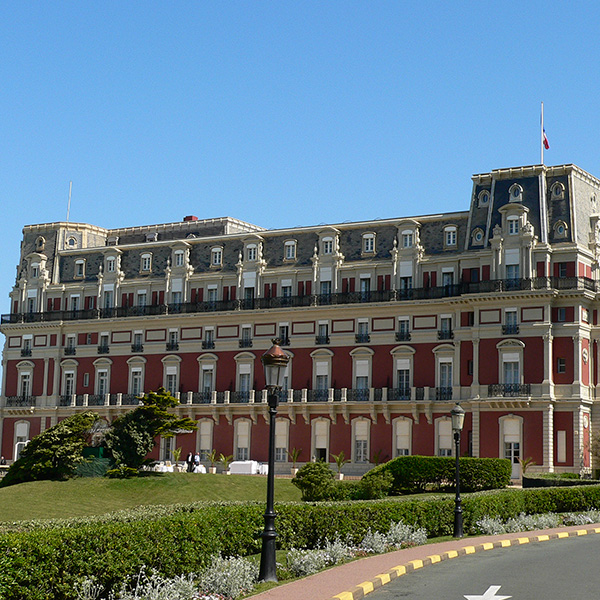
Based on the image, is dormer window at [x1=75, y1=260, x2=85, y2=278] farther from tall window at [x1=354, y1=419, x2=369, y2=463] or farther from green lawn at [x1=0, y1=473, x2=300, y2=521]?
green lawn at [x1=0, y1=473, x2=300, y2=521]

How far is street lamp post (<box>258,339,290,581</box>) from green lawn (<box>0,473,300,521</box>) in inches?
967

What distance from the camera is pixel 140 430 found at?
54.8 meters

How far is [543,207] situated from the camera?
6400 centimetres

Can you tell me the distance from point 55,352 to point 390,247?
2795cm

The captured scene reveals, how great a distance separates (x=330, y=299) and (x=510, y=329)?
520 inches

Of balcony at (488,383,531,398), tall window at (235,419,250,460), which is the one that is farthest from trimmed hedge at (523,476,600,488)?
tall window at (235,419,250,460)

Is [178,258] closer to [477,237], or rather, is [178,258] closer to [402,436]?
[402,436]

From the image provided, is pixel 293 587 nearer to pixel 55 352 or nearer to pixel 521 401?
pixel 521 401

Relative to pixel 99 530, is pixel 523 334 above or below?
above

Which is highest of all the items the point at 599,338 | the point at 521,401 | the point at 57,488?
the point at 599,338

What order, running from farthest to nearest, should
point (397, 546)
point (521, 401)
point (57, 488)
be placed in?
1. point (521, 401)
2. point (57, 488)
3. point (397, 546)

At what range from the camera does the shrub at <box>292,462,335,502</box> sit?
41781mm

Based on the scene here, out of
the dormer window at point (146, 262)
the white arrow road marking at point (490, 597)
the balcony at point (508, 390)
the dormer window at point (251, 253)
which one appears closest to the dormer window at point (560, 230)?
the balcony at point (508, 390)

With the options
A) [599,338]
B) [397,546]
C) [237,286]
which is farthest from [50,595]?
[237,286]
